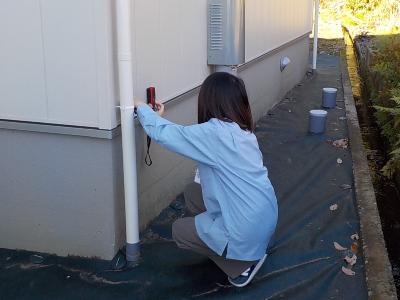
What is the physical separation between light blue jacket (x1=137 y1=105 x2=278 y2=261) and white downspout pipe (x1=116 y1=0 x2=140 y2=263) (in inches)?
4.8

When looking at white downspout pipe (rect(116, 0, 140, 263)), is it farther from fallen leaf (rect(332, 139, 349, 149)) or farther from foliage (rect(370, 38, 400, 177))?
fallen leaf (rect(332, 139, 349, 149))

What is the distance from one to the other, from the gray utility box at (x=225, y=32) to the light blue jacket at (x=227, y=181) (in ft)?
6.06

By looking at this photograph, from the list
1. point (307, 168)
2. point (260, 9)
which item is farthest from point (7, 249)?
point (260, 9)

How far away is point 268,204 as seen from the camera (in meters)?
3.17

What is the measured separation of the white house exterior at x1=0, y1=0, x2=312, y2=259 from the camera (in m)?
3.12

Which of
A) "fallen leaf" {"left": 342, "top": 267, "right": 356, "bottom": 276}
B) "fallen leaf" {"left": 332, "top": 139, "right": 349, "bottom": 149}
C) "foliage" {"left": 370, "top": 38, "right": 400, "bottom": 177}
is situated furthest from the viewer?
"fallen leaf" {"left": 332, "top": 139, "right": 349, "bottom": 149}

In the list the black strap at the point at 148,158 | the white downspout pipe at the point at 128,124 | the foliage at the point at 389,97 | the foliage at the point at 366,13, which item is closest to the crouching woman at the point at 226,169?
the white downspout pipe at the point at 128,124

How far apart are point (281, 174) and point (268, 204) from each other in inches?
84.0

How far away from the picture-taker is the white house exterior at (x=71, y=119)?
3125 mm

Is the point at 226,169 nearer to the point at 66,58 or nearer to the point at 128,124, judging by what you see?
the point at 128,124

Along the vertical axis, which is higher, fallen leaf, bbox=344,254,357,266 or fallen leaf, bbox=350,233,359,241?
fallen leaf, bbox=350,233,359,241

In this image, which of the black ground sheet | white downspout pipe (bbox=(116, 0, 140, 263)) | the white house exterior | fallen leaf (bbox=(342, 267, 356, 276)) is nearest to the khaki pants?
the black ground sheet

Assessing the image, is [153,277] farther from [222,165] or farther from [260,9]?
[260,9]

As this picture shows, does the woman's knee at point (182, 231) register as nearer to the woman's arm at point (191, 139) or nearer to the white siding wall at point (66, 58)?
the woman's arm at point (191, 139)
